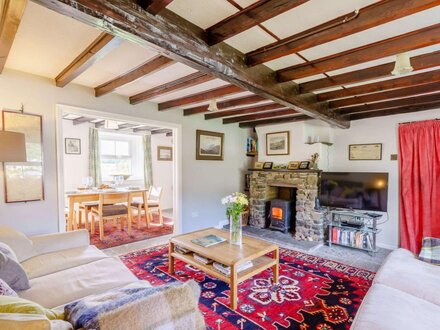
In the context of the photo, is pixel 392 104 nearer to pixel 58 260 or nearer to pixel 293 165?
pixel 293 165

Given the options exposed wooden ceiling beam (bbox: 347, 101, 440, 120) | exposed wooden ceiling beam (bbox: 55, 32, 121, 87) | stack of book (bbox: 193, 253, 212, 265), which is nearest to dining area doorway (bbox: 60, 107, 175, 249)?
exposed wooden ceiling beam (bbox: 55, 32, 121, 87)

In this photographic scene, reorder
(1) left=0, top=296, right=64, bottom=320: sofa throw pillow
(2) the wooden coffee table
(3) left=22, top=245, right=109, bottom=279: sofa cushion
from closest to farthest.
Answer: (1) left=0, top=296, right=64, bottom=320: sofa throw pillow
(3) left=22, top=245, right=109, bottom=279: sofa cushion
(2) the wooden coffee table

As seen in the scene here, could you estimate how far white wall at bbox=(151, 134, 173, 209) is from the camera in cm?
696

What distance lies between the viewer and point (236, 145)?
5.32 metres

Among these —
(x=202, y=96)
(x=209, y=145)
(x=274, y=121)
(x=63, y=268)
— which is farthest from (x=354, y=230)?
(x=63, y=268)

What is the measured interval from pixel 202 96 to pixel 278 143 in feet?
7.14

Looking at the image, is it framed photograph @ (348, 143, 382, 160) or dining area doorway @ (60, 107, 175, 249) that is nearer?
framed photograph @ (348, 143, 382, 160)

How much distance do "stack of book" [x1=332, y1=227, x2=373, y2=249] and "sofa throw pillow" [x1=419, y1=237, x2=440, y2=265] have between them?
1.10m

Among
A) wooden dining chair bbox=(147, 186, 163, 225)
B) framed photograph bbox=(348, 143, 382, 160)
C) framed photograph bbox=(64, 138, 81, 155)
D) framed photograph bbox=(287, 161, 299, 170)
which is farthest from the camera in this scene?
framed photograph bbox=(64, 138, 81, 155)

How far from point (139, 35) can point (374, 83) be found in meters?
2.60

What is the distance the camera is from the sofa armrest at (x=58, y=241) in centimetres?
230

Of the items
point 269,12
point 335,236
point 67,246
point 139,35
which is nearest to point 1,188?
point 67,246

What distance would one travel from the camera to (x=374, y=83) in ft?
9.04

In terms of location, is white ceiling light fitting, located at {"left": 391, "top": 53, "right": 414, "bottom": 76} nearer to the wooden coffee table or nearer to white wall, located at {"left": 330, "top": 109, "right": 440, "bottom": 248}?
the wooden coffee table
